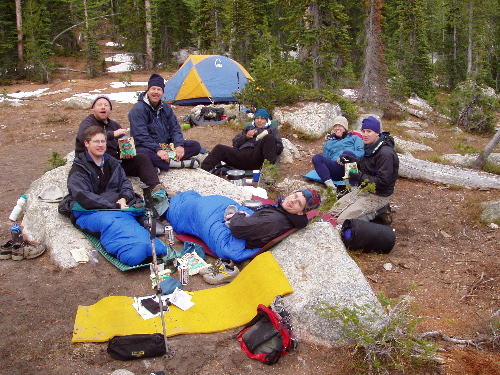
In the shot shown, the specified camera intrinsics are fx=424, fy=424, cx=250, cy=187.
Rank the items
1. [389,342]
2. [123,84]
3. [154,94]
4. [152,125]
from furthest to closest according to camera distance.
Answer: [123,84], [152,125], [154,94], [389,342]

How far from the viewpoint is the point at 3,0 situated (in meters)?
21.6

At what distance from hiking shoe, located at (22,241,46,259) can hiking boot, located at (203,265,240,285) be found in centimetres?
191

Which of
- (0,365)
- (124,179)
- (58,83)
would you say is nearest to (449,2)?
(58,83)

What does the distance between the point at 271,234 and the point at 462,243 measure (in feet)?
8.88

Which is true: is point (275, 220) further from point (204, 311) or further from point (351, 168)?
point (351, 168)

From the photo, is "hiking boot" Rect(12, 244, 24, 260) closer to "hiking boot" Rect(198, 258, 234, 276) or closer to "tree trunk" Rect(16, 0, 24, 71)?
"hiking boot" Rect(198, 258, 234, 276)

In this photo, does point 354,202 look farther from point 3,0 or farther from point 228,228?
point 3,0

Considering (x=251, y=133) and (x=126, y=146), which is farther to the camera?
(x=251, y=133)

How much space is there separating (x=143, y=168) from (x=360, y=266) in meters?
3.17

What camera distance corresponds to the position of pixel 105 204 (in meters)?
4.77

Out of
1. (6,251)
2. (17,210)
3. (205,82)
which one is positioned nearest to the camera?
(6,251)

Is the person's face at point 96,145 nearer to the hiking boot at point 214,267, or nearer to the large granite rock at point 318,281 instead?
the hiking boot at point 214,267

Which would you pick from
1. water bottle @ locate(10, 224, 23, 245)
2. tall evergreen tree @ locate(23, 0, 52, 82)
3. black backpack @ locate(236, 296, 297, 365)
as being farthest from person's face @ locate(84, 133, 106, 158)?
tall evergreen tree @ locate(23, 0, 52, 82)

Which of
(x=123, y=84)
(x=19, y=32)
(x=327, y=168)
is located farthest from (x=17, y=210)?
(x=19, y=32)
